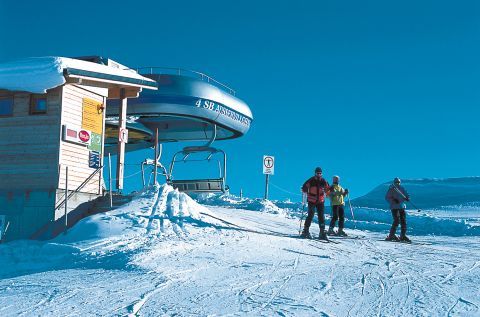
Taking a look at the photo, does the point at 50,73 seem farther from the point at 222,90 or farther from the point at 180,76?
the point at 222,90

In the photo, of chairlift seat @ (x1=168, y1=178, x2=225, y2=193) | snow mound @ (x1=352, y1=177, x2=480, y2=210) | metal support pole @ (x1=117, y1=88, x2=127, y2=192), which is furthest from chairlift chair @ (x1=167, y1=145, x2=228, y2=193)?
snow mound @ (x1=352, y1=177, x2=480, y2=210)

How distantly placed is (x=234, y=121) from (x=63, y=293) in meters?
15.4

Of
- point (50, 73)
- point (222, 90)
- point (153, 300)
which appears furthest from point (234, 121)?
point (153, 300)

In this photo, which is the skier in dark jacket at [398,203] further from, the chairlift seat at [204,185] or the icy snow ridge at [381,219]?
the chairlift seat at [204,185]

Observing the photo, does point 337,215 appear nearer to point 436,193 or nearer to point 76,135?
point 76,135

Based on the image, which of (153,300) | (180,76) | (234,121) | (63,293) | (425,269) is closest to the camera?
(153,300)

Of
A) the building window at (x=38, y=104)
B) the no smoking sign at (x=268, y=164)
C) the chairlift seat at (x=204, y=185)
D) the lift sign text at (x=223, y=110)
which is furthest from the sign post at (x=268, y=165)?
the building window at (x=38, y=104)

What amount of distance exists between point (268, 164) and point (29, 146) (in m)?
13.9

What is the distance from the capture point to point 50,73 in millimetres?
13719

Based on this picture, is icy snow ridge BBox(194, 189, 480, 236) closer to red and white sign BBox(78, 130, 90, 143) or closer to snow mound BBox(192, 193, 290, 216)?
snow mound BBox(192, 193, 290, 216)

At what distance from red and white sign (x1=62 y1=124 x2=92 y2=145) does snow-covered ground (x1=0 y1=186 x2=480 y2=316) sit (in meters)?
2.13

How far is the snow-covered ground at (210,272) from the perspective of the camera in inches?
265

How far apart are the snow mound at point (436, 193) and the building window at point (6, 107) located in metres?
23.2

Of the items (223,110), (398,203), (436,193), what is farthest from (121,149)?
(436,193)
